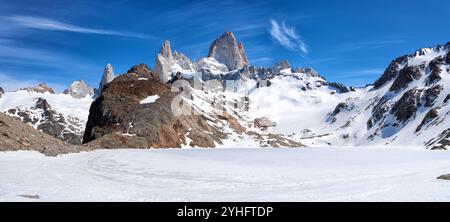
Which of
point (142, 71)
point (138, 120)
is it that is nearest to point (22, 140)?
point (138, 120)

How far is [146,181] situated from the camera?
30.7 meters

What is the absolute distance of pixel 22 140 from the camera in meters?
54.6

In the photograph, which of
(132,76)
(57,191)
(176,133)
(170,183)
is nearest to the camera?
(57,191)

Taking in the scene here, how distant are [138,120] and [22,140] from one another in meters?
93.2

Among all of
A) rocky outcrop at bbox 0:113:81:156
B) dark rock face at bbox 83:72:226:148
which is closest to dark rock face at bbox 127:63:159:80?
dark rock face at bbox 83:72:226:148

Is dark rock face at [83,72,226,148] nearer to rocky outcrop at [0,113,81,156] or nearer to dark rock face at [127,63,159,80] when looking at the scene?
dark rock face at [127,63,159,80]

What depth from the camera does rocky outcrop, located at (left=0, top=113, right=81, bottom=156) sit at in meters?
51.7

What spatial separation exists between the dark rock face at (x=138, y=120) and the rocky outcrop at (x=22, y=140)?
58.0 m

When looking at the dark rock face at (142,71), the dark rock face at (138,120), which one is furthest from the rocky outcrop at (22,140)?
the dark rock face at (142,71)

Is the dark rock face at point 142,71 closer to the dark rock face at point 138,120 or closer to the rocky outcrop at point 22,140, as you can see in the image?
the dark rock face at point 138,120
